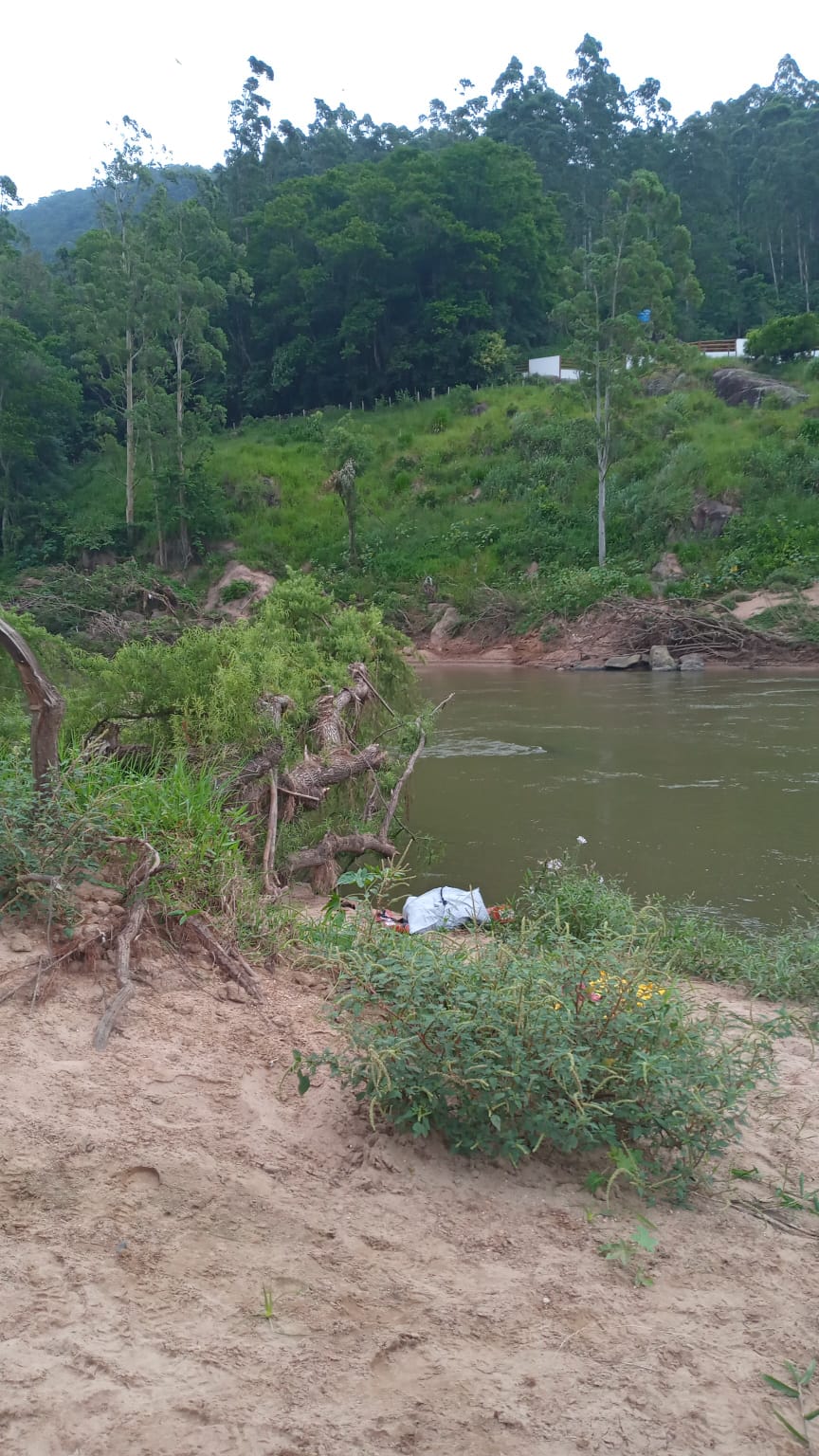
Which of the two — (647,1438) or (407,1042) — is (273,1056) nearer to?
(407,1042)

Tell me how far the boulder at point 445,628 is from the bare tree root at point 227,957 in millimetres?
24101

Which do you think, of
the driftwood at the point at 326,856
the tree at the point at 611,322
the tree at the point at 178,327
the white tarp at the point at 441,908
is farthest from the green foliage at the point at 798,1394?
the tree at the point at 178,327

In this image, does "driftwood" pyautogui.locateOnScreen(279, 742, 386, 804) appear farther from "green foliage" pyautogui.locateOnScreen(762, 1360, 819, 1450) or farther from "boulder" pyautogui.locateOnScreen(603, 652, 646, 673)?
"boulder" pyautogui.locateOnScreen(603, 652, 646, 673)

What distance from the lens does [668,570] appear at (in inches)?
1062

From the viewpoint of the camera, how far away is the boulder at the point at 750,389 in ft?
105

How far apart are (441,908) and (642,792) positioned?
547 cm

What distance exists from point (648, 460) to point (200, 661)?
86.9ft

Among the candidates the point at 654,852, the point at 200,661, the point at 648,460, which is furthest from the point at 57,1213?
the point at 648,460

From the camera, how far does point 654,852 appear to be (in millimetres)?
8938

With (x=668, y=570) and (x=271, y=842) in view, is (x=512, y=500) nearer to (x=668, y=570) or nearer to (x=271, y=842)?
(x=668, y=570)

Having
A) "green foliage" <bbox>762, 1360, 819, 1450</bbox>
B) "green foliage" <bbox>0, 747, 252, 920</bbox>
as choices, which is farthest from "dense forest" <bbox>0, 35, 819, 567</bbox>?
"green foliage" <bbox>762, 1360, 819, 1450</bbox>

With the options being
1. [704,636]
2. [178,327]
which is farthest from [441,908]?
[178,327]

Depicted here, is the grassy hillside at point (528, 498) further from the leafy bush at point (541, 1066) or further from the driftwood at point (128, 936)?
the leafy bush at point (541, 1066)

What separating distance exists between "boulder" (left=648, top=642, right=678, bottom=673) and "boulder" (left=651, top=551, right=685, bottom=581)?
11.9 ft
